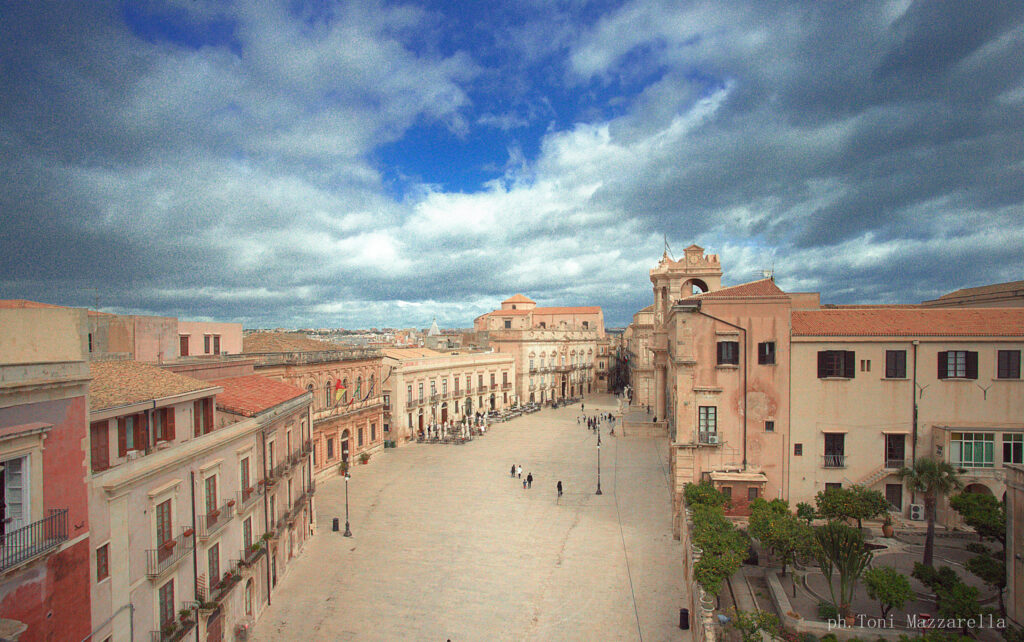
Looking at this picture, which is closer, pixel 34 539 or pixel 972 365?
pixel 34 539

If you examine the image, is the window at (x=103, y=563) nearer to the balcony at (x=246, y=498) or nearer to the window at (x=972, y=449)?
the balcony at (x=246, y=498)

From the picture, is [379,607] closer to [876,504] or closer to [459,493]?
[459,493]

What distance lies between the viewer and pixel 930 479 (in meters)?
20.4

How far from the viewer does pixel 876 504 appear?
20.9 m

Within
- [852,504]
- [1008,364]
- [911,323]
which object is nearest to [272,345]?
[852,504]

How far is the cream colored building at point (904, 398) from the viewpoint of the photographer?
72.9 feet

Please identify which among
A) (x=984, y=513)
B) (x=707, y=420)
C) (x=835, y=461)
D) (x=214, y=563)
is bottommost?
(x=214, y=563)

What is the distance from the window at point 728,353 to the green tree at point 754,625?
36.5 feet

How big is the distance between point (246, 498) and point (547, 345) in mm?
58462

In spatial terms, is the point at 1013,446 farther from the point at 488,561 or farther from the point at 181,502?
the point at 181,502

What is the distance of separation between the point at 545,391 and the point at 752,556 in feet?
181

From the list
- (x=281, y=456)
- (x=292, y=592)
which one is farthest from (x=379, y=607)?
(x=281, y=456)

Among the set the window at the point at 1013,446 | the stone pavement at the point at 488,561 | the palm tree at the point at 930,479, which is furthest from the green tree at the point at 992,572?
the stone pavement at the point at 488,561

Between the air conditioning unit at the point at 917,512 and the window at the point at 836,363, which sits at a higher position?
the window at the point at 836,363
